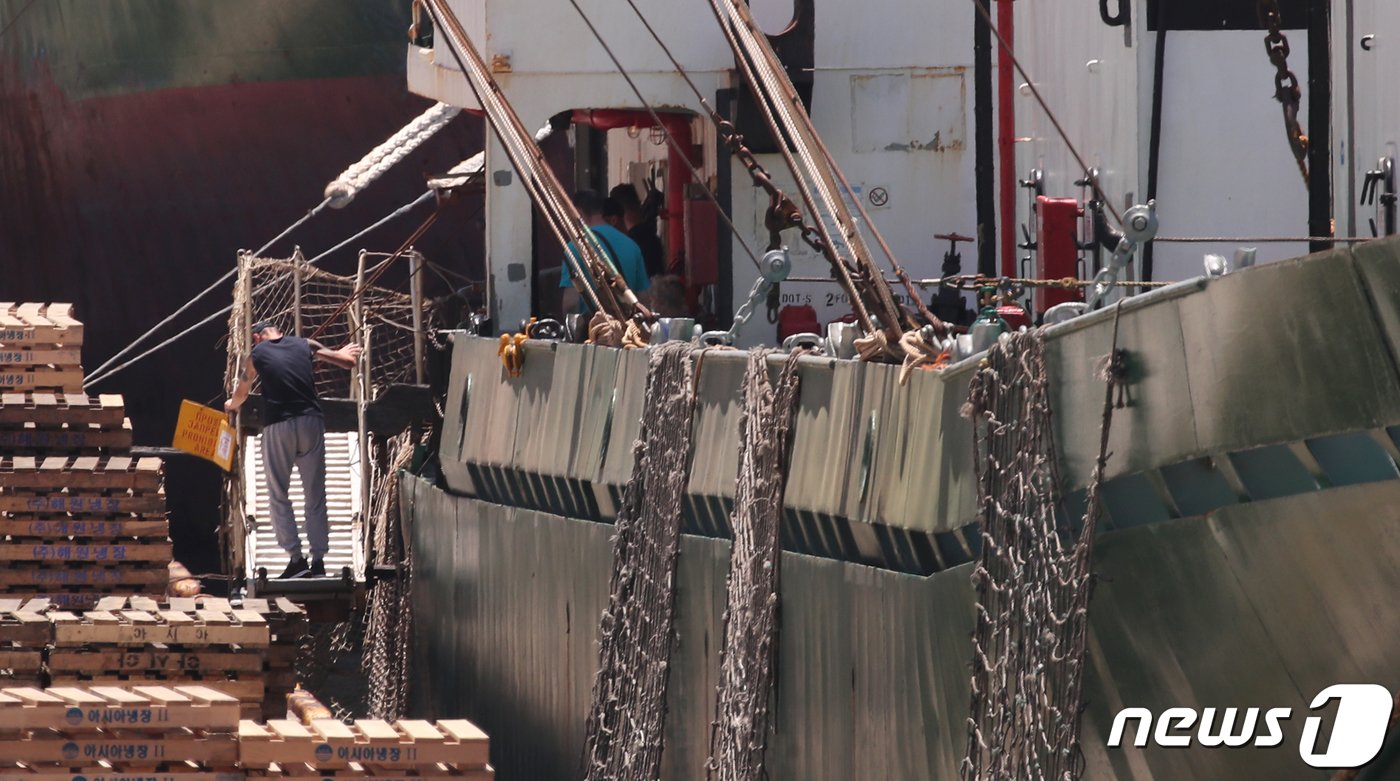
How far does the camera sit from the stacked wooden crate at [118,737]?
358 inches

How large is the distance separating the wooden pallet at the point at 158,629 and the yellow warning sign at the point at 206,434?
15.7ft

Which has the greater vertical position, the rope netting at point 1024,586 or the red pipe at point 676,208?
the red pipe at point 676,208

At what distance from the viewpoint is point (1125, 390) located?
6.19m

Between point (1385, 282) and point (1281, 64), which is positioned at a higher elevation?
point (1281, 64)

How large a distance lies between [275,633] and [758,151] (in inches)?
170

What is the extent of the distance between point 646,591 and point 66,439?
6290mm

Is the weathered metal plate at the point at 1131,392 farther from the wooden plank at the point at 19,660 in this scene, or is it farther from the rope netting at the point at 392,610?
the rope netting at the point at 392,610

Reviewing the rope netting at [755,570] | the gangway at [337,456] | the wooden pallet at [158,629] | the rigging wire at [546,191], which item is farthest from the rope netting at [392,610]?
the rope netting at [755,570]

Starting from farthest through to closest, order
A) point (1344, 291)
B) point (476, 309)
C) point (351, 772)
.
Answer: point (476, 309)
point (351, 772)
point (1344, 291)

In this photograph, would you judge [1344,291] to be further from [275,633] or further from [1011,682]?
[275,633]

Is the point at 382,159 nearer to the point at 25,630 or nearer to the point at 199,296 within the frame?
the point at 199,296

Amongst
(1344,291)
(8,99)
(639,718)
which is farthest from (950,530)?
(8,99)

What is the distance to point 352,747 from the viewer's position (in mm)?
9117

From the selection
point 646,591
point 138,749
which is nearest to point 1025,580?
point 646,591
